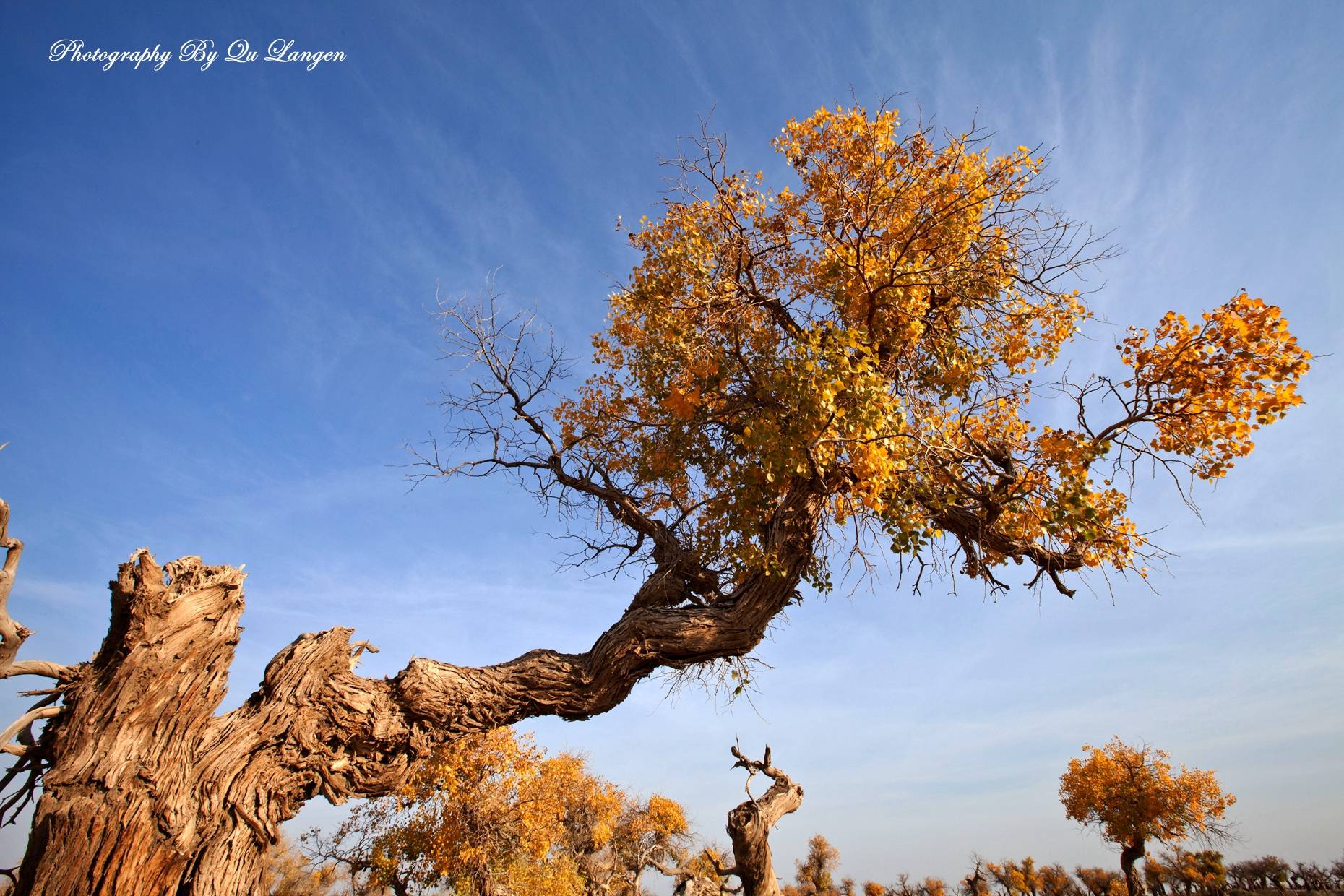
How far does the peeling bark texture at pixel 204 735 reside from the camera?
385 cm

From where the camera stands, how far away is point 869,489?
19.9ft

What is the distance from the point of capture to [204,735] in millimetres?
4387

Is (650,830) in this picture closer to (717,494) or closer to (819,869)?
(819,869)

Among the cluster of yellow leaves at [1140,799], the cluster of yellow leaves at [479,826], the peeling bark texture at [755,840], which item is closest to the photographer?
the peeling bark texture at [755,840]

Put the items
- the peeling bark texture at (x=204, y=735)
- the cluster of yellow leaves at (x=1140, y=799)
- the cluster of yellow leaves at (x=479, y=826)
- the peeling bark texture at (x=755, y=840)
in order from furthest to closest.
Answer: the cluster of yellow leaves at (x=1140, y=799), the cluster of yellow leaves at (x=479, y=826), the peeling bark texture at (x=755, y=840), the peeling bark texture at (x=204, y=735)

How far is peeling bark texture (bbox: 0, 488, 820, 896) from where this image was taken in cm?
385

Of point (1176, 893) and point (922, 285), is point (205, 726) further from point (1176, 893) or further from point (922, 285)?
point (1176, 893)

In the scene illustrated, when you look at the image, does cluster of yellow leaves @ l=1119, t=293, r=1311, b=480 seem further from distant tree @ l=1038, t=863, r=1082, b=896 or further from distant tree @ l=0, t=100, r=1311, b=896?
distant tree @ l=1038, t=863, r=1082, b=896

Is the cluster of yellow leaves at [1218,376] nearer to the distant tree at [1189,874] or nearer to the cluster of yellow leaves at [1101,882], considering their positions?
the distant tree at [1189,874]

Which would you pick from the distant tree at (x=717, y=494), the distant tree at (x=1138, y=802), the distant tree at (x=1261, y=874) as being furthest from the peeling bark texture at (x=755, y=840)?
the distant tree at (x=1261, y=874)

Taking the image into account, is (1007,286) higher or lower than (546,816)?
higher

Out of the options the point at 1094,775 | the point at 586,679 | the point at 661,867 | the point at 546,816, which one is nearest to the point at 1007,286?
the point at 586,679

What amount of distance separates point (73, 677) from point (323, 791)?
5.98 ft

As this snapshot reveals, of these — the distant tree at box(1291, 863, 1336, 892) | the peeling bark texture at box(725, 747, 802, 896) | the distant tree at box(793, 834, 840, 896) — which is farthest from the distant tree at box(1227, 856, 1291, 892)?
the peeling bark texture at box(725, 747, 802, 896)
